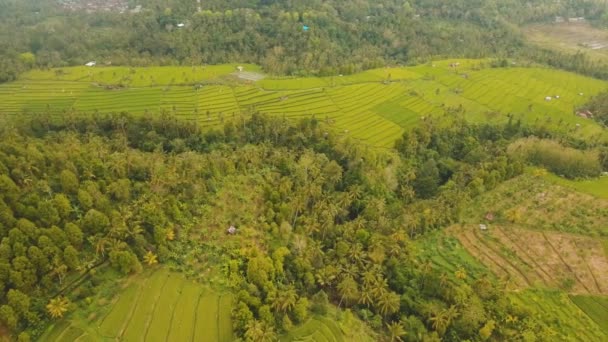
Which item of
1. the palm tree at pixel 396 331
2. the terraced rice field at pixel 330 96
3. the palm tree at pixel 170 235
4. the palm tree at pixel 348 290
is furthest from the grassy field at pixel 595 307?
the palm tree at pixel 170 235

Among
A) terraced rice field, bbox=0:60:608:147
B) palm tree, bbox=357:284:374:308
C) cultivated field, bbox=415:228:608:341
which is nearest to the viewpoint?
cultivated field, bbox=415:228:608:341

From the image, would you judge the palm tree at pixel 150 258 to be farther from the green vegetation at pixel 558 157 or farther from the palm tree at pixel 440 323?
the green vegetation at pixel 558 157

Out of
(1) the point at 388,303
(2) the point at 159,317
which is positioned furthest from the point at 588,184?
(2) the point at 159,317

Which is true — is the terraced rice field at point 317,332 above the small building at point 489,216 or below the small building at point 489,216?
below

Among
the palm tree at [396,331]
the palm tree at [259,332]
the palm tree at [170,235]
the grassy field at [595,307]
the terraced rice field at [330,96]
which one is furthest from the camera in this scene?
the terraced rice field at [330,96]

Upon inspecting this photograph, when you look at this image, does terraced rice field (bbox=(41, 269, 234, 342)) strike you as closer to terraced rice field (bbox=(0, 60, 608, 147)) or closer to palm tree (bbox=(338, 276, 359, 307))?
palm tree (bbox=(338, 276, 359, 307))

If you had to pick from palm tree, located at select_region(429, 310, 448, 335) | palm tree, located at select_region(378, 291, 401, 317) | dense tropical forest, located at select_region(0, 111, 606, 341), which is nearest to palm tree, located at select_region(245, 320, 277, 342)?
dense tropical forest, located at select_region(0, 111, 606, 341)

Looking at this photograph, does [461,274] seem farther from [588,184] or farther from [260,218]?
[588,184]
